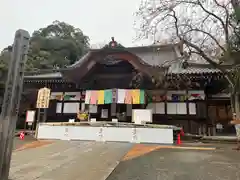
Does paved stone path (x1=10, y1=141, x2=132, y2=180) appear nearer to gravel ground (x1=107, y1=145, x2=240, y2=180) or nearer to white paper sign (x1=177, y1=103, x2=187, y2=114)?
gravel ground (x1=107, y1=145, x2=240, y2=180)

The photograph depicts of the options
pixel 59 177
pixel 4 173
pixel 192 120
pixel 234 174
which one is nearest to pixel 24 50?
pixel 4 173

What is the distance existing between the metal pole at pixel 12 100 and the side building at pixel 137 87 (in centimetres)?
912

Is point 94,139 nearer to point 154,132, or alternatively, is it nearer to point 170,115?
point 154,132

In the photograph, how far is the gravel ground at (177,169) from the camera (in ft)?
15.1

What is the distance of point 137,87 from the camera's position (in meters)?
14.1

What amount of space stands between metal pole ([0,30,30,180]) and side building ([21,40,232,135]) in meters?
9.12

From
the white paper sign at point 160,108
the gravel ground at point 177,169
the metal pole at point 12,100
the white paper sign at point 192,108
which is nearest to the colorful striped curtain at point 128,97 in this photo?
the white paper sign at point 160,108

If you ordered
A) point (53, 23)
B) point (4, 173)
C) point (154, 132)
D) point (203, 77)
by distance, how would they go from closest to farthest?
point (4, 173) → point (154, 132) → point (203, 77) → point (53, 23)

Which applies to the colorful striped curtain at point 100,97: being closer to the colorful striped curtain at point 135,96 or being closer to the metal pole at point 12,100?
the colorful striped curtain at point 135,96

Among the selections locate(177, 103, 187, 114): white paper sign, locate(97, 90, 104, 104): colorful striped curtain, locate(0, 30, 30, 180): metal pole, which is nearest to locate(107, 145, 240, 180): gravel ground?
locate(0, 30, 30, 180): metal pole

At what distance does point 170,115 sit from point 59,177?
10366 millimetres

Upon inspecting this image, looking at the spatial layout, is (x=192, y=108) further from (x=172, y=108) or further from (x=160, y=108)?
(x=160, y=108)

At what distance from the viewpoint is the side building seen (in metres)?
13.2

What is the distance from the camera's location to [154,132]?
34.1 ft
